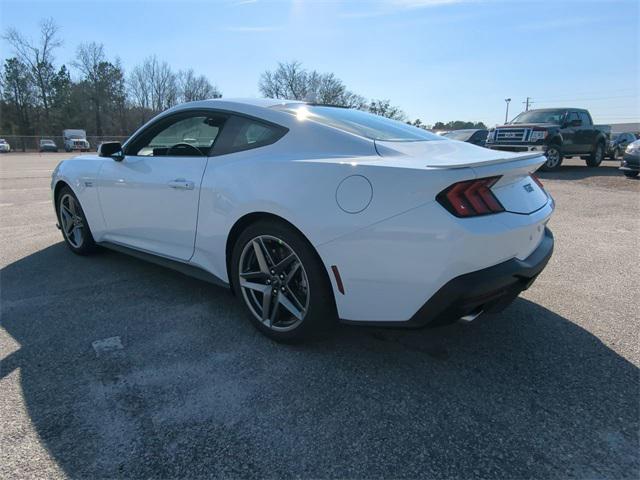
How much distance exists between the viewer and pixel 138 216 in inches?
140

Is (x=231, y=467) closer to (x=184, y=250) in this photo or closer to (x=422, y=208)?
(x=422, y=208)

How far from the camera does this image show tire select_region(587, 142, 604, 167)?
15.3m

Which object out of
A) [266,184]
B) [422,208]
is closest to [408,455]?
[422,208]

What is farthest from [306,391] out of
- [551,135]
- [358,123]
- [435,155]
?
[551,135]

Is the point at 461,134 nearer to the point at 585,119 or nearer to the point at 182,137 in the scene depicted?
the point at 585,119

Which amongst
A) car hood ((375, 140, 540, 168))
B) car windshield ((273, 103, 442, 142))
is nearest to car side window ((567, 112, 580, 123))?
car windshield ((273, 103, 442, 142))

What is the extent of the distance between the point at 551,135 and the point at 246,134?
518 inches

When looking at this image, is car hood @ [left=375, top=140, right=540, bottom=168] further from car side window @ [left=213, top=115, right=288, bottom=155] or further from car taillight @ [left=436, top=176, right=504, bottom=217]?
car side window @ [left=213, top=115, right=288, bottom=155]

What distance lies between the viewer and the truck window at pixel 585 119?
14.4 m

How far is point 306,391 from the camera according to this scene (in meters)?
2.27

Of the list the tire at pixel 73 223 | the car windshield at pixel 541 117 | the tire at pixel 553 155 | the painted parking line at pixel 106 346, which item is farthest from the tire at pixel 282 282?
the car windshield at pixel 541 117

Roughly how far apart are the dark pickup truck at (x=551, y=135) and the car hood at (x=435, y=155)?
11.7m

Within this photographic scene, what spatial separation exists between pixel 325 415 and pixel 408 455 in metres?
0.44

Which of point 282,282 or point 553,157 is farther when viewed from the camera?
point 553,157
